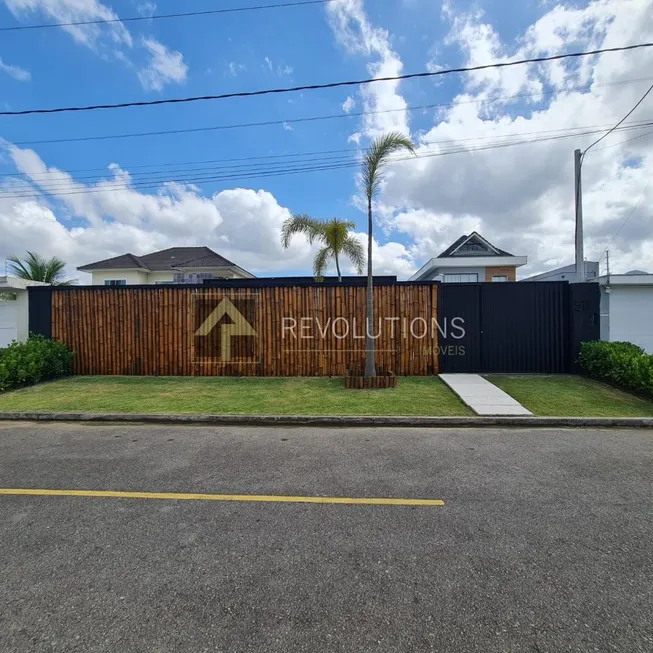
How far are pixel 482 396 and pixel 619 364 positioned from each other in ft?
10.4

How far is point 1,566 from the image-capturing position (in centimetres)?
241

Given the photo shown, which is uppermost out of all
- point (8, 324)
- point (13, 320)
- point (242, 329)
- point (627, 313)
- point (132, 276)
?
point (132, 276)

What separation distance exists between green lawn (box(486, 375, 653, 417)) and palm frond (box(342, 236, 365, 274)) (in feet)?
21.2

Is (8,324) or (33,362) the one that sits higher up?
(8,324)

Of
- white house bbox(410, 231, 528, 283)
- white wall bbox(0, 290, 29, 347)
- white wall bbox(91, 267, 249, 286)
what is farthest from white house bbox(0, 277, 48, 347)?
white house bbox(410, 231, 528, 283)

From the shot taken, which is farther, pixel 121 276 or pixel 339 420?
pixel 121 276

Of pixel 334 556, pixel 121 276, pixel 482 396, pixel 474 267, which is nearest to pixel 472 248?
pixel 474 267

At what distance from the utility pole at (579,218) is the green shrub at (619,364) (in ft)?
7.44

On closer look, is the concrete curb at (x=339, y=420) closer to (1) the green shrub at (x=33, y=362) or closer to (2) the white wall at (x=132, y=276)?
(1) the green shrub at (x=33, y=362)

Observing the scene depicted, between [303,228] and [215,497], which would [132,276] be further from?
[215,497]

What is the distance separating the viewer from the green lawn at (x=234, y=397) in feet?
21.2

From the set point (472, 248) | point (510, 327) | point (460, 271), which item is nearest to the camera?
point (510, 327)

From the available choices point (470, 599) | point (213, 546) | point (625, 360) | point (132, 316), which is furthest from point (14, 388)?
point (625, 360)

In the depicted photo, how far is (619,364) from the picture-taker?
774 cm
